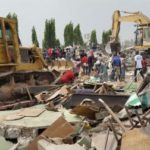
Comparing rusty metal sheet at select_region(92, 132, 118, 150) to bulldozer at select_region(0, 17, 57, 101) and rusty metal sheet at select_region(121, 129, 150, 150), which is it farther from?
bulldozer at select_region(0, 17, 57, 101)

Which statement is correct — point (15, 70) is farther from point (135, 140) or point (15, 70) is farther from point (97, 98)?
point (135, 140)

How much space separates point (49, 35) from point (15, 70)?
49.5 metres

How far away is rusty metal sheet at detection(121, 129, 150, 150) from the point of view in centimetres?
724

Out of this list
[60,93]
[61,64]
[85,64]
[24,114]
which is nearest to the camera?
[24,114]

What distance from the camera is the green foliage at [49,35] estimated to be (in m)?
64.1

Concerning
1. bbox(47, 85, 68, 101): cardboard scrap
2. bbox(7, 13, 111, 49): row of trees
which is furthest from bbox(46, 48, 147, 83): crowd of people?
bbox(7, 13, 111, 49): row of trees

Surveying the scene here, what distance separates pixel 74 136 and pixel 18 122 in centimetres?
208

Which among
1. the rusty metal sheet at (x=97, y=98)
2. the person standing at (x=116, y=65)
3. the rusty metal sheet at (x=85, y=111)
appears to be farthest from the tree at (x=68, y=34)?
the rusty metal sheet at (x=85, y=111)

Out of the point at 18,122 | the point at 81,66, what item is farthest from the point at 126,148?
the point at 81,66

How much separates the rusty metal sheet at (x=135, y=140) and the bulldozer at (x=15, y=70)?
23.5 ft

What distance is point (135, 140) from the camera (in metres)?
7.50

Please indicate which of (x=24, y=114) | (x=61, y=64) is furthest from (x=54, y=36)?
(x=24, y=114)

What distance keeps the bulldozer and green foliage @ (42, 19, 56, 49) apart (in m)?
46.7

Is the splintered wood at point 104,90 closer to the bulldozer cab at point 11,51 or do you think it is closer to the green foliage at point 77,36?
the bulldozer cab at point 11,51
